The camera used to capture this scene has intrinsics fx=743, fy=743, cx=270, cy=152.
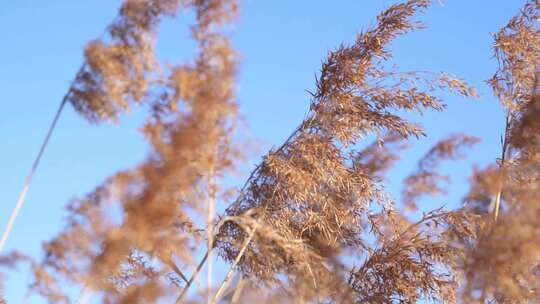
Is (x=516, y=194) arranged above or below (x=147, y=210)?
above

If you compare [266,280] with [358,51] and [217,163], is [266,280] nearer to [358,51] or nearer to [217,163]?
[217,163]

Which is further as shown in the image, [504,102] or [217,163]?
[504,102]

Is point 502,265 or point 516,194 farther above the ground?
point 516,194

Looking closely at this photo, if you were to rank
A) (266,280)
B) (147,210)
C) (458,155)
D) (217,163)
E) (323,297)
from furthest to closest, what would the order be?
(458,155), (266,280), (323,297), (217,163), (147,210)

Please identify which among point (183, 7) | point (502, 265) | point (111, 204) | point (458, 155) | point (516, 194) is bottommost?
point (502, 265)

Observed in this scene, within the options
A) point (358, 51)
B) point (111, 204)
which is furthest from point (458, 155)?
point (111, 204)

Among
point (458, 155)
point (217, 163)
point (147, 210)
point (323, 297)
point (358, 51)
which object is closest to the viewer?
point (147, 210)

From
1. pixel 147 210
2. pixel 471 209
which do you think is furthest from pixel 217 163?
pixel 471 209

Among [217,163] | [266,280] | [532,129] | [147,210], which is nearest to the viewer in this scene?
[147,210]

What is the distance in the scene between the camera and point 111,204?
4121 millimetres

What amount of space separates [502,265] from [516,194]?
81cm

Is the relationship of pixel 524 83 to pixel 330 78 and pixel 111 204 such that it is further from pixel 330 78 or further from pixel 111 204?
pixel 111 204

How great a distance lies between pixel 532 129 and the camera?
15.2 feet

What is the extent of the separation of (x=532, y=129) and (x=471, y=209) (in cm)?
111
